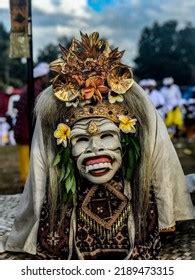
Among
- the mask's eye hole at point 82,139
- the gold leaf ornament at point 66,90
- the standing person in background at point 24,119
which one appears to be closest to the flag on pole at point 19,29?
the standing person in background at point 24,119

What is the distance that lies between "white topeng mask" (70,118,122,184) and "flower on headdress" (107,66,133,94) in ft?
0.50

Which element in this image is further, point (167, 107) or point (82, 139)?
point (167, 107)

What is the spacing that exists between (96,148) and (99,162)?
64 mm

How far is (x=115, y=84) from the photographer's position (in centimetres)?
287

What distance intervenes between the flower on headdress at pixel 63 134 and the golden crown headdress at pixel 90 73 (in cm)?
10

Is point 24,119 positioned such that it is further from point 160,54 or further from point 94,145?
point 160,54

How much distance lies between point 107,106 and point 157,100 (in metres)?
7.44

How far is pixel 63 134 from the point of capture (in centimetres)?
288

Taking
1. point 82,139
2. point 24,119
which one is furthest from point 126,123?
point 24,119

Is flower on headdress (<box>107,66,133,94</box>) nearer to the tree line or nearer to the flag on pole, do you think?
the flag on pole

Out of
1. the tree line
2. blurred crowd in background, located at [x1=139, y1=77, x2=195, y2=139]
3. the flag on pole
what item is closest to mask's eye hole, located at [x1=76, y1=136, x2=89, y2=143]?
the flag on pole

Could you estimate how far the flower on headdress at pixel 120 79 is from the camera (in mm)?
2867

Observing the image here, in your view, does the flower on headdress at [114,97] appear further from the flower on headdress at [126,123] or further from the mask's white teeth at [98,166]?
the mask's white teeth at [98,166]

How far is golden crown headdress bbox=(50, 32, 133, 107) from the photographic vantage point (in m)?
2.87
